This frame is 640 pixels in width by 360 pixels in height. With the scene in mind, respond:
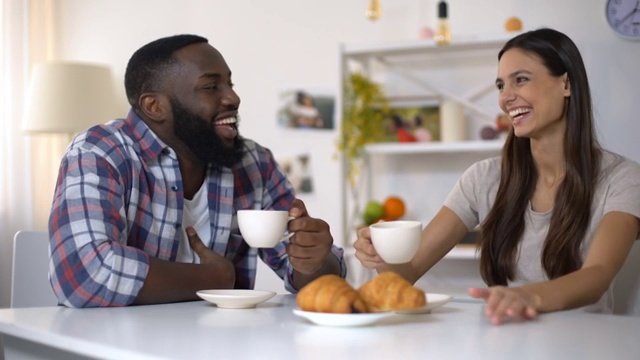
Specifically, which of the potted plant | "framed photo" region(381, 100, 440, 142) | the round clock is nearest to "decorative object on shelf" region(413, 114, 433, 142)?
"framed photo" region(381, 100, 440, 142)

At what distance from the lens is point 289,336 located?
3.93 ft

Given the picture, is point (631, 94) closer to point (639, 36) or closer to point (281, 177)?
point (639, 36)

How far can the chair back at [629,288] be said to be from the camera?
195 cm

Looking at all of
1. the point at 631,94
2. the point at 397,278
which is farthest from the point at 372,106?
the point at 397,278

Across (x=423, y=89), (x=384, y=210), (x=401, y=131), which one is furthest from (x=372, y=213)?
(x=423, y=89)

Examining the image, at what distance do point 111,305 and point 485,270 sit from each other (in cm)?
92

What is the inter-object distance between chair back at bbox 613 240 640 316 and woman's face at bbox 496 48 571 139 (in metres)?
0.37

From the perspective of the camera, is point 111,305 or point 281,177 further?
point 281,177

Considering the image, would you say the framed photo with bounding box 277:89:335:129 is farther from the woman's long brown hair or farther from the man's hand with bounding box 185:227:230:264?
the man's hand with bounding box 185:227:230:264

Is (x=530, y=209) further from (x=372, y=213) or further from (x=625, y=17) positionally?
(x=625, y=17)

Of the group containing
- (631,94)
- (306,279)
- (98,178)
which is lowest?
(306,279)

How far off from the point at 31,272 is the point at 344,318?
1.14 meters

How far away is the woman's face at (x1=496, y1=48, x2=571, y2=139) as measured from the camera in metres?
2.10

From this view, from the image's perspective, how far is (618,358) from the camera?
104cm
